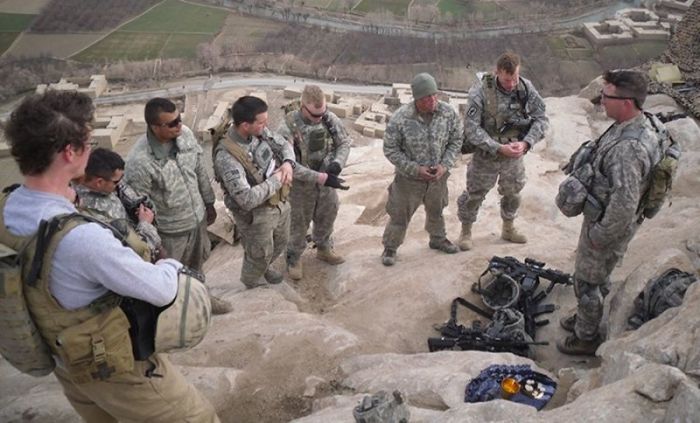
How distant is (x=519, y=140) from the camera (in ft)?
23.5

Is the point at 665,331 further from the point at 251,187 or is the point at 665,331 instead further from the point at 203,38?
the point at 203,38

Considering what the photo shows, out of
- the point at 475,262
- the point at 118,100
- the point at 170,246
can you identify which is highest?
the point at 170,246

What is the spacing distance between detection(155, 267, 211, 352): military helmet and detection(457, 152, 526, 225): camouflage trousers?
16.5ft

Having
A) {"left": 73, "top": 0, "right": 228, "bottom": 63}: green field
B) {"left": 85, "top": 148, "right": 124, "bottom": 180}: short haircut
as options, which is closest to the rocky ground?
{"left": 85, "top": 148, "right": 124, "bottom": 180}: short haircut

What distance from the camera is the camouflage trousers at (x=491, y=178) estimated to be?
730 cm

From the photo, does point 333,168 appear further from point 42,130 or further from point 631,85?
point 42,130

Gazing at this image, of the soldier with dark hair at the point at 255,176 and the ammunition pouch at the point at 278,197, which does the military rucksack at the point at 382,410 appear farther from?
the ammunition pouch at the point at 278,197

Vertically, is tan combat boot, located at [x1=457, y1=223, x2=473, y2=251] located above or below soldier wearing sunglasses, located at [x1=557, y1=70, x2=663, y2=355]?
below

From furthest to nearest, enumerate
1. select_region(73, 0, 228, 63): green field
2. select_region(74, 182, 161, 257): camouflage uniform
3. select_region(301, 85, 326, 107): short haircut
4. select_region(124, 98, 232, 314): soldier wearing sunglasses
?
1. select_region(73, 0, 228, 63): green field
2. select_region(301, 85, 326, 107): short haircut
3. select_region(124, 98, 232, 314): soldier wearing sunglasses
4. select_region(74, 182, 161, 257): camouflage uniform

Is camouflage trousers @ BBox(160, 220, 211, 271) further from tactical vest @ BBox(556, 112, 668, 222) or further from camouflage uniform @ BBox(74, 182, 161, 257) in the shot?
tactical vest @ BBox(556, 112, 668, 222)

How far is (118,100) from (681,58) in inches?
1049

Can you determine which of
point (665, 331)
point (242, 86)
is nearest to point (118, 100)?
point (242, 86)

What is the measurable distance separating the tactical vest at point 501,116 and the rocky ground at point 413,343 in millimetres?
1641

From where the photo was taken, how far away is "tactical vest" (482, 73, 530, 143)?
6.95 meters
